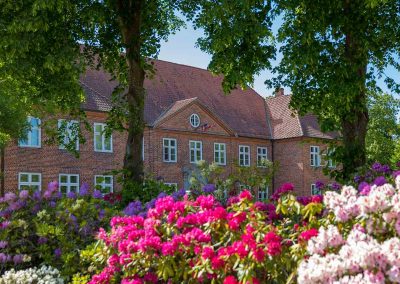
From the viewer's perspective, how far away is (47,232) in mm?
6168

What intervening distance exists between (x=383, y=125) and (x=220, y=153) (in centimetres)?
1928

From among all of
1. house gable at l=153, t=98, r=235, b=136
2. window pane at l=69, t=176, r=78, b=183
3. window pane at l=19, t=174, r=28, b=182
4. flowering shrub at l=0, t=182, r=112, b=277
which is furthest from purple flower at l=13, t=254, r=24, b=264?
house gable at l=153, t=98, r=235, b=136

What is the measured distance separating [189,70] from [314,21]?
27.2 m

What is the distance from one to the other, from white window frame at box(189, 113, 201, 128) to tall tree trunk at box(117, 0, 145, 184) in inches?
847

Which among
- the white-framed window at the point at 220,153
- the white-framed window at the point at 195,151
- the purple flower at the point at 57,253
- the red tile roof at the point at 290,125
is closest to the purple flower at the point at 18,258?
the purple flower at the point at 57,253

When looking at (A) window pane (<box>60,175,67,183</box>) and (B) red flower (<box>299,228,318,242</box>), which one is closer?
(B) red flower (<box>299,228,318,242</box>)

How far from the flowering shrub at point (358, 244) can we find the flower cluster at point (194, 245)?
476mm

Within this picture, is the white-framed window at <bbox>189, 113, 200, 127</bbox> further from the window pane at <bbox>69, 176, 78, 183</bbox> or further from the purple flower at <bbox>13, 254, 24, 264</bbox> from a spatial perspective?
the purple flower at <bbox>13, 254, 24, 264</bbox>

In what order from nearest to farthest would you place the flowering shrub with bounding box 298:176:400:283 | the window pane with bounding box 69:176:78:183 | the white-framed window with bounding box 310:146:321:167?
1. the flowering shrub with bounding box 298:176:400:283
2. the window pane with bounding box 69:176:78:183
3. the white-framed window with bounding box 310:146:321:167

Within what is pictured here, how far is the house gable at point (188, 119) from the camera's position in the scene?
3225 centimetres

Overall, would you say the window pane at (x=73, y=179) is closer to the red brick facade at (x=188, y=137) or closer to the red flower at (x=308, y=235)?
the red brick facade at (x=188, y=137)

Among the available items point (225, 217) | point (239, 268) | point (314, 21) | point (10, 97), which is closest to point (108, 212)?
point (225, 217)

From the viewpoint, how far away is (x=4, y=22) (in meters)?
11.2

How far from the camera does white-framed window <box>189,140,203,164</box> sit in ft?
111
